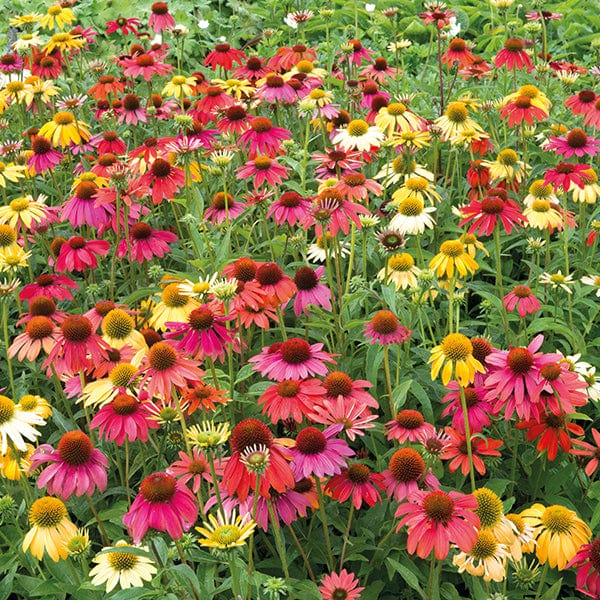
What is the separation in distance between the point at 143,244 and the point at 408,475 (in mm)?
1483

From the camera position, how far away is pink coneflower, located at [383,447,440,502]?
1.99 metres

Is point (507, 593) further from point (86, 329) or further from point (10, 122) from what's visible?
point (10, 122)

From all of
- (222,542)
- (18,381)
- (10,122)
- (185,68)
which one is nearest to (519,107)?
(18,381)

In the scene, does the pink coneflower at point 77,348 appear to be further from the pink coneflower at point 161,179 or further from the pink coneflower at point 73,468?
the pink coneflower at point 161,179

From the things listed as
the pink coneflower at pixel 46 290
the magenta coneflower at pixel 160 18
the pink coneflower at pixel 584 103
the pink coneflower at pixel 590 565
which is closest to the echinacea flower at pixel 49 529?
the pink coneflower at pixel 46 290

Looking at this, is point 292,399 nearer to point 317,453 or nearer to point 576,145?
point 317,453

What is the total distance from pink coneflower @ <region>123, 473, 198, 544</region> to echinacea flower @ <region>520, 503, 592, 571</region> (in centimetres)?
77

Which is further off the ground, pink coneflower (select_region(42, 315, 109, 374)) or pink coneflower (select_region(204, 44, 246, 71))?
pink coneflower (select_region(42, 315, 109, 374))

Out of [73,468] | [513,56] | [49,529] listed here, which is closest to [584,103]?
[513,56]

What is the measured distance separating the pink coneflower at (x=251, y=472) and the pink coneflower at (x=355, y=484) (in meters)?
0.24

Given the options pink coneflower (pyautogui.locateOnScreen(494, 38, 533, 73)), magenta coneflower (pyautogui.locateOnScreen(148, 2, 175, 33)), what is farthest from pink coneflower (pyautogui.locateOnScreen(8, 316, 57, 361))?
magenta coneflower (pyautogui.locateOnScreen(148, 2, 175, 33))

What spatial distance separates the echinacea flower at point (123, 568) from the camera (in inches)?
73.4

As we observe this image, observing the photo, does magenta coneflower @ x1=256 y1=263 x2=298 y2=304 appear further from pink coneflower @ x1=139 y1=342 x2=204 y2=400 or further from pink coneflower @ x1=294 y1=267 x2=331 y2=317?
pink coneflower @ x1=139 y1=342 x2=204 y2=400

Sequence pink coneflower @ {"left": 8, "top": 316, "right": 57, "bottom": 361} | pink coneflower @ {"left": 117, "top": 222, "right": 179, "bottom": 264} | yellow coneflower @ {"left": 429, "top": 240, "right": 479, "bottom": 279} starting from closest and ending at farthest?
pink coneflower @ {"left": 8, "top": 316, "right": 57, "bottom": 361}
yellow coneflower @ {"left": 429, "top": 240, "right": 479, "bottom": 279}
pink coneflower @ {"left": 117, "top": 222, "right": 179, "bottom": 264}
